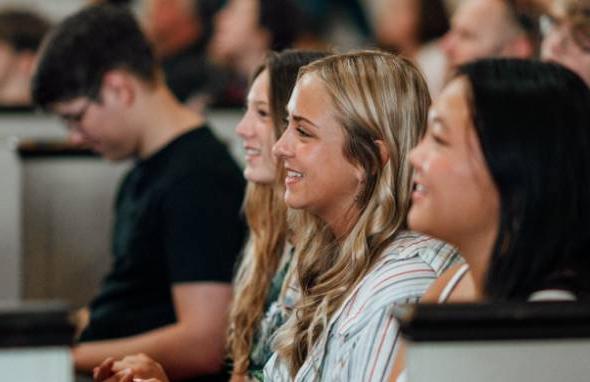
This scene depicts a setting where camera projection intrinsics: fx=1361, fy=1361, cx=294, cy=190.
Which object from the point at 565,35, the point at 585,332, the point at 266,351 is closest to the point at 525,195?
the point at 585,332

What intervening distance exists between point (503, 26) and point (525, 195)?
2693 mm

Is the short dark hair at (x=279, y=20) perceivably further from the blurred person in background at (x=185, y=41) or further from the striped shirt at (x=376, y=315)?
the striped shirt at (x=376, y=315)

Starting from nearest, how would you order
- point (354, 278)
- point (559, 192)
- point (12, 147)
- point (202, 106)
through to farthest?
point (559, 192) < point (354, 278) < point (12, 147) < point (202, 106)

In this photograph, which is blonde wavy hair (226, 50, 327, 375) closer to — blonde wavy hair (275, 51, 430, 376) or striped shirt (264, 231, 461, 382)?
blonde wavy hair (275, 51, 430, 376)

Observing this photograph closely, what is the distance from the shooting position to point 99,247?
4.45 metres

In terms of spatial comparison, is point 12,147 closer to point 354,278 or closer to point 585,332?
point 354,278

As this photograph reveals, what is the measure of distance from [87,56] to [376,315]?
1650 mm

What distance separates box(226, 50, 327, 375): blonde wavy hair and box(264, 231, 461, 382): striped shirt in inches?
20.7

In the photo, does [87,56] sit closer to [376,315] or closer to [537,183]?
[376,315]

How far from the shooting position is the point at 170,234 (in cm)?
325

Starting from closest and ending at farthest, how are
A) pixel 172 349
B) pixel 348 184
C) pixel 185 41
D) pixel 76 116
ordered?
pixel 348 184 → pixel 172 349 → pixel 76 116 → pixel 185 41

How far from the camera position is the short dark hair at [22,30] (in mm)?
6359

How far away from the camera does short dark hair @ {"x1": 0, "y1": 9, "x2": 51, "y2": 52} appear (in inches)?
250

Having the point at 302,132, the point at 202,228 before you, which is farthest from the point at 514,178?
the point at 202,228
